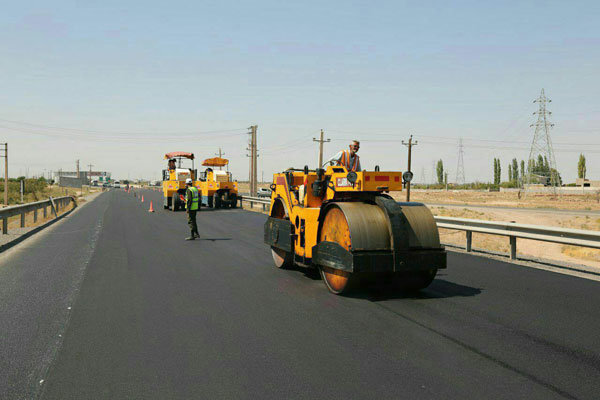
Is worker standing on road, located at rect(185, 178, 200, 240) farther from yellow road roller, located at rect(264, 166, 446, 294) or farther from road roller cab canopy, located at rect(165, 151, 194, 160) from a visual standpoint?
road roller cab canopy, located at rect(165, 151, 194, 160)

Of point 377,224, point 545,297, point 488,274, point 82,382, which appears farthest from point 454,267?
→ point 82,382

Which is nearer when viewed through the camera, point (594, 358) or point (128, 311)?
point (594, 358)

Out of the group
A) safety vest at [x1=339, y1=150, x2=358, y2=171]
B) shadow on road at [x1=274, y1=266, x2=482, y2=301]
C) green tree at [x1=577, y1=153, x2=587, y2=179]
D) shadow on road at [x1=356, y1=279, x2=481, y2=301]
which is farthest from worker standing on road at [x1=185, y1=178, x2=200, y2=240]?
green tree at [x1=577, y1=153, x2=587, y2=179]

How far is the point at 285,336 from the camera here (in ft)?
17.5

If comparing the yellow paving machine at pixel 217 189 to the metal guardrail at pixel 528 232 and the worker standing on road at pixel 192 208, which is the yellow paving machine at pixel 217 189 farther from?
the metal guardrail at pixel 528 232

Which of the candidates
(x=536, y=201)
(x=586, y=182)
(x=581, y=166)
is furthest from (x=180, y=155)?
(x=581, y=166)

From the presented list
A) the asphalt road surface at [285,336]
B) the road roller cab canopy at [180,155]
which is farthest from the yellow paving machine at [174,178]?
the asphalt road surface at [285,336]

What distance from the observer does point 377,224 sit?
6.99 m

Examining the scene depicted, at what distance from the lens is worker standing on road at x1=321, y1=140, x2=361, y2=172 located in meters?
8.38

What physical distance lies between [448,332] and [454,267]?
464 centimetres

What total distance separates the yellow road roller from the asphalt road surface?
14.8 inches

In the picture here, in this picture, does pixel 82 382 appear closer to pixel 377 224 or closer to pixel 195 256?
pixel 377 224

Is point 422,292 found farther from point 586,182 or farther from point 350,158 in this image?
point 586,182

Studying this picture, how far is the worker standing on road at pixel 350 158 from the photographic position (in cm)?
838
